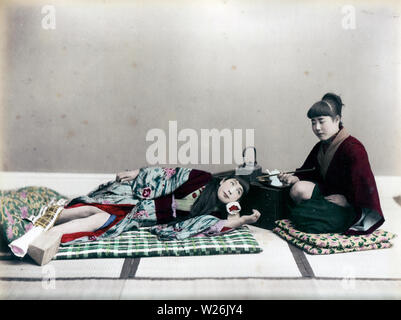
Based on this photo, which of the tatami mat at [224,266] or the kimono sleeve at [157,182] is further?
the kimono sleeve at [157,182]

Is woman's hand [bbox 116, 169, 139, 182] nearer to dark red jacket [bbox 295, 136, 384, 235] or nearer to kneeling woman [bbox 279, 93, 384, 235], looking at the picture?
kneeling woman [bbox 279, 93, 384, 235]

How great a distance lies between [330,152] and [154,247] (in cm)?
117

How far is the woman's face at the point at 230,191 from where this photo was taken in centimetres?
271

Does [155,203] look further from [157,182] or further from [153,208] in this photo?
[157,182]

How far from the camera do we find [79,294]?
1.99m

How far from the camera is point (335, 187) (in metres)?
2.68

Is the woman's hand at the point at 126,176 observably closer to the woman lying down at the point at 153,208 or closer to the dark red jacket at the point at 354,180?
the woman lying down at the point at 153,208

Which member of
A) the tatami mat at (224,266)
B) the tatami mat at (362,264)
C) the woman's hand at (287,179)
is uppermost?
the woman's hand at (287,179)

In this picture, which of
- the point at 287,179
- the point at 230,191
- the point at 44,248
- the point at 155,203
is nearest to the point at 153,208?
the point at 155,203

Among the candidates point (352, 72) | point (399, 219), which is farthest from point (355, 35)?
point (399, 219)

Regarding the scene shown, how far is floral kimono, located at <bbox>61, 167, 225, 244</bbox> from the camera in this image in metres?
2.61

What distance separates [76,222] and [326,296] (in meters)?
1.36

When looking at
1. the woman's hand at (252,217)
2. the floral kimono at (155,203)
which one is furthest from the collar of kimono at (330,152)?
the floral kimono at (155,203)

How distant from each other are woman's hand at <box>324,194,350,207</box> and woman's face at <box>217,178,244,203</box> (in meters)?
0.51
